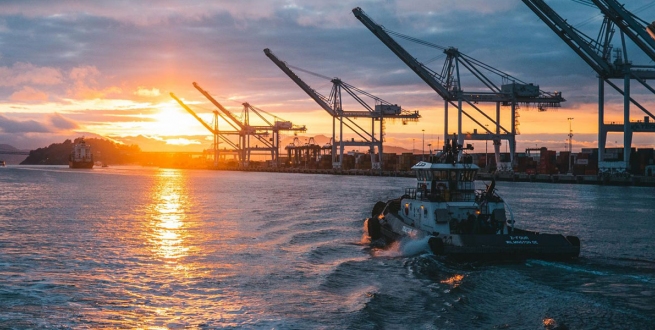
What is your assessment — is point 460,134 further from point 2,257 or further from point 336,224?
point 2,257

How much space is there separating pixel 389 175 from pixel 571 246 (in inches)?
4361

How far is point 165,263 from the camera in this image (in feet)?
70.4

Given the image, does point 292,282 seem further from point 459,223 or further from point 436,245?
point 459,223

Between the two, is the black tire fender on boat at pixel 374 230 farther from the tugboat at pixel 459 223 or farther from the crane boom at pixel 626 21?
the crane boom at pixel 626 21

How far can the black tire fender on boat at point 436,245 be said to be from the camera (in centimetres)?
2052

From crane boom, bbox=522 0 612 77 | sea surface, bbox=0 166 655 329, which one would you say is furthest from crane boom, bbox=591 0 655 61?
sea surface, bbox=0 166 655 329

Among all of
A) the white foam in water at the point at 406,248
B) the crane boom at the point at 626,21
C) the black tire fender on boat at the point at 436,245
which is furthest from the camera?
the crane boom at the point at 626,21

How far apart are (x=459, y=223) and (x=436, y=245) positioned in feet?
7.30

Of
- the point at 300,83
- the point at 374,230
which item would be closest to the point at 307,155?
the point at 300,83

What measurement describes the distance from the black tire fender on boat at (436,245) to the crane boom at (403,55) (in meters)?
76.5

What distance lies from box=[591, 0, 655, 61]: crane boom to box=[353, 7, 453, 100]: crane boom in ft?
92.3

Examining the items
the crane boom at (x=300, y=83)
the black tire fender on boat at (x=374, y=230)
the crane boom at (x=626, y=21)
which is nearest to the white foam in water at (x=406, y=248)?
the black tire fender on boat at (x=374, y=230)

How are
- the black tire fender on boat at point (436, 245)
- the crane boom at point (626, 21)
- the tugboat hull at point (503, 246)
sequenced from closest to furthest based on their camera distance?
the tugboat hull at point (503, 246) → the black tire fender on boat at point (436, 245) → the crane boom at point (626, 21)

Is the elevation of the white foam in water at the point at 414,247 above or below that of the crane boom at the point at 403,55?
below
